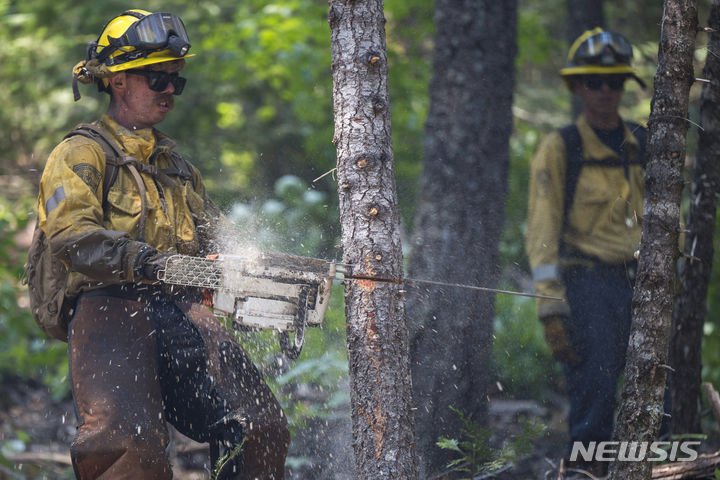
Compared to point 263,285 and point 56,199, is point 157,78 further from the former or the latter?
point 263,285

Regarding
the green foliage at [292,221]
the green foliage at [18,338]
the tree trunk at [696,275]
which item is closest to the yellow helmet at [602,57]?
the tree trunk at [696,275]

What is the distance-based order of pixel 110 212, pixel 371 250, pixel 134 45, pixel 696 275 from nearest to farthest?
pixel 371 250 → pixel 110 212 → pixel 134 45 → pixel 696 275

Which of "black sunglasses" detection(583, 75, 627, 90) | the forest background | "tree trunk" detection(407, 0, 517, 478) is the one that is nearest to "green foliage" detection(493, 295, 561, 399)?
the forest background

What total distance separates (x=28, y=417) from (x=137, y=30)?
179 inches

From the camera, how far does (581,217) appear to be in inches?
182

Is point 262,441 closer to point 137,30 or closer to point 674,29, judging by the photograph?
point 137,30

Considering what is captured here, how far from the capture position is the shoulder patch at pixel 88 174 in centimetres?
325

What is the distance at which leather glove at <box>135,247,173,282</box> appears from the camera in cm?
314

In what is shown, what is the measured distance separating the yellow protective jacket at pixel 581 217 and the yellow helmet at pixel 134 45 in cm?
246

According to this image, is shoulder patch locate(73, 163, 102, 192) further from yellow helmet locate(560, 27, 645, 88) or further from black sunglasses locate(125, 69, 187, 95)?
yellow helmet locate(560, 27, 645, 88)

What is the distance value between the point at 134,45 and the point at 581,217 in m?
2.94

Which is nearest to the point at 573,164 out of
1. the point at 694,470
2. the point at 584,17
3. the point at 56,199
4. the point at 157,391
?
the point at 694,470

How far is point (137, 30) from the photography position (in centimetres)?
351

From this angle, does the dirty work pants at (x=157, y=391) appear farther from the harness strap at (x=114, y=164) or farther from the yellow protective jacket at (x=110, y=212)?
the harness strap at (x=114, y=164)
